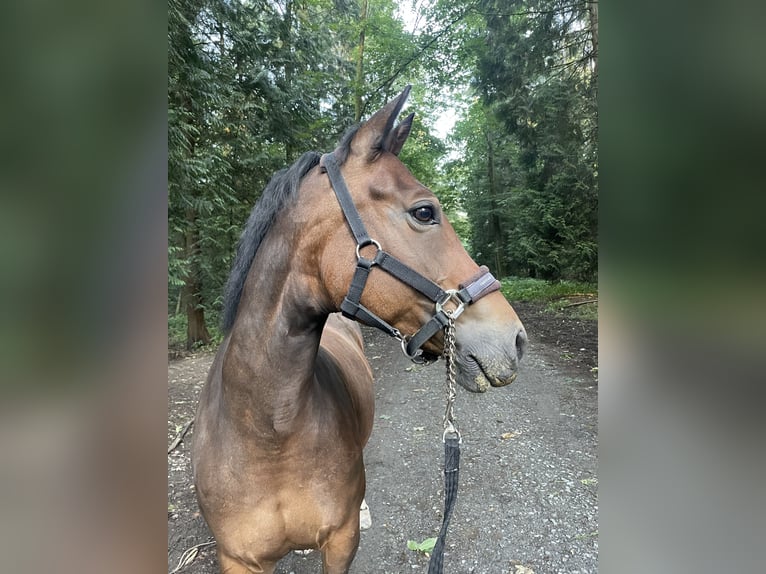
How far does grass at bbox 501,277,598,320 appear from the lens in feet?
33.9

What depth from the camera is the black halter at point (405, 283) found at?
1.51m

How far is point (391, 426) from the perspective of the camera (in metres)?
5.22

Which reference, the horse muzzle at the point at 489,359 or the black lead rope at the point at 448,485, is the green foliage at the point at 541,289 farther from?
the black lead rope at the point at 448,485

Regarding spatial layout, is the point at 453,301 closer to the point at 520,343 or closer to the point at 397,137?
the point at 520,343

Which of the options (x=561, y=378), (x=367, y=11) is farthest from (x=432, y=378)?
(x=367, y=11)

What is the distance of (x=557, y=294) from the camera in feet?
41.7

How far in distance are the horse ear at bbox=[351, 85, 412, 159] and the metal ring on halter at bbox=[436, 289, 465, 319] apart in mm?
660

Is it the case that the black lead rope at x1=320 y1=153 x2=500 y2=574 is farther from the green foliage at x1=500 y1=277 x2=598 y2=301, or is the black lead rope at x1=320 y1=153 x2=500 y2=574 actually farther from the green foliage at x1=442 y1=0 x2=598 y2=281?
the green foliage at x1=500 y1=277 x2=598 y2=301

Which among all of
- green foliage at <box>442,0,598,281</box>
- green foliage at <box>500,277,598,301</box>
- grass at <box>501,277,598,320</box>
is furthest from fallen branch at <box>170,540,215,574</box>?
green foliage at <box>500,277,598,301</box>

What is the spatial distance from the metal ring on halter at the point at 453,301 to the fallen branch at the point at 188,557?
278 centimetres

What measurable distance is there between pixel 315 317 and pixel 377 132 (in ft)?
2.68

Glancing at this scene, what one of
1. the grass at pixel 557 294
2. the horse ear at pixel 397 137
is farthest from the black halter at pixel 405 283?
the grass at pixel 557 294

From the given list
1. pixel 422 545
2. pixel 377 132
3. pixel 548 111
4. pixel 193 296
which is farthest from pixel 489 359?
pixel 548 111

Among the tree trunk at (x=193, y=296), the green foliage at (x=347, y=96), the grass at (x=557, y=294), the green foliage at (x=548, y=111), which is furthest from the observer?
the grass at (x=557, y=294)
